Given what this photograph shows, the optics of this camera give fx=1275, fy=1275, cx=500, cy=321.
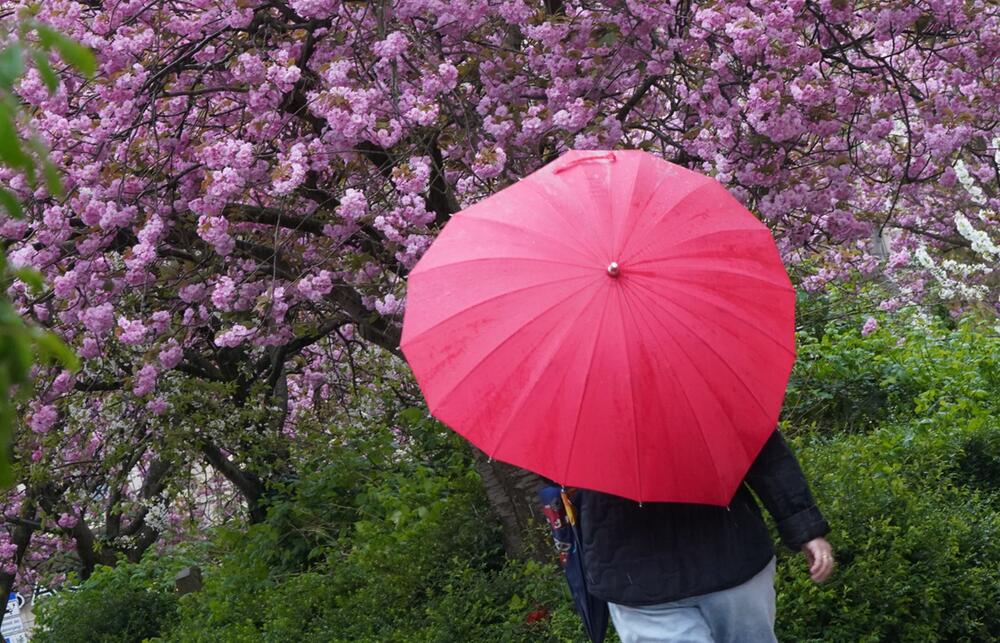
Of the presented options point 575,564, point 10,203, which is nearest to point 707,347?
point 575,564

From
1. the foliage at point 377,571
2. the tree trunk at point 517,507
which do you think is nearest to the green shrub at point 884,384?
the tree trunk at point 517,507

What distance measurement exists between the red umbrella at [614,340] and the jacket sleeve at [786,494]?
147mm

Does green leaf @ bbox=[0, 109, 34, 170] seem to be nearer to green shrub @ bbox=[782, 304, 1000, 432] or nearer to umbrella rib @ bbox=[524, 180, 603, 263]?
umbrella rib @ bbox=[524, 180, 603, 263]

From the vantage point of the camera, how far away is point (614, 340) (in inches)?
115

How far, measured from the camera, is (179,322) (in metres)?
6.88

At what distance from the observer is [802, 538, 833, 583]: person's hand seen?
3.19m

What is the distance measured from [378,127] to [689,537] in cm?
283

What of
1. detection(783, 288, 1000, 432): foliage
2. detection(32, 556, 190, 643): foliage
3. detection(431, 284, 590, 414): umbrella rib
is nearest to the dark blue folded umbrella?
detection(431, 284, 590, 414): umbrella rib

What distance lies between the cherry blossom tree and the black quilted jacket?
93.0 inches

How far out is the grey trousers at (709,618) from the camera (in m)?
3.11

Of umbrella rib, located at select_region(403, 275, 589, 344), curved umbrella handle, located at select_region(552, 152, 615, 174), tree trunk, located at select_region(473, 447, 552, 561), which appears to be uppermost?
tree trunk, located at select_region(473, 447, 552, 561)

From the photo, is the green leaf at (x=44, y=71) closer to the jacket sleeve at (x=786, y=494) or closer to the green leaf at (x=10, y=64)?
the green leaf at (x=10, y=64)

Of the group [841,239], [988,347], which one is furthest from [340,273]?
[988,347]

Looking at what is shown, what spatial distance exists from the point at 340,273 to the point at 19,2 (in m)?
2.03
